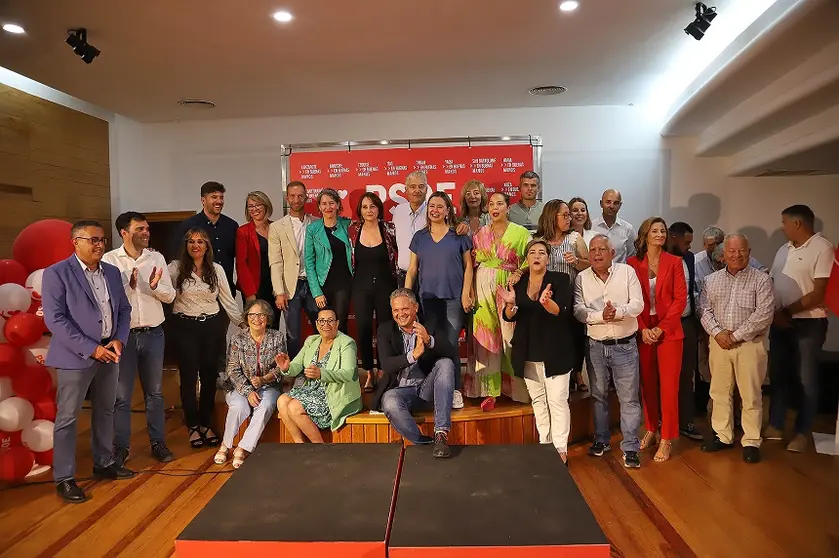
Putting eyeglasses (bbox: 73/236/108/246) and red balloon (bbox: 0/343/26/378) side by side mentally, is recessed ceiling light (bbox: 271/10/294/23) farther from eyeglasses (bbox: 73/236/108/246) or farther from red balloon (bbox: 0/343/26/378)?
red balloon (bbox: 0/343/26/378)

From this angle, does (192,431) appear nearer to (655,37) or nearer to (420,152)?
(420,152)

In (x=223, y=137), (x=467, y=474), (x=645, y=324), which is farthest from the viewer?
(x=223, y=137)

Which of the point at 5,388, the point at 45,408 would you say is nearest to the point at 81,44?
the point at 5,388

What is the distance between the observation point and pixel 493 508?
212 cm

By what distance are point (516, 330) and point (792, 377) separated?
86.3 inches

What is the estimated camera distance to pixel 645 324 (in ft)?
13.0

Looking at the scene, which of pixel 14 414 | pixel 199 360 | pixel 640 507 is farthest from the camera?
pixel 199 360

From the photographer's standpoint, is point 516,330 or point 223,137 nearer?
point 516,330

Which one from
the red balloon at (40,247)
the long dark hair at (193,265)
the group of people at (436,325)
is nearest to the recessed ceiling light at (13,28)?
the red balloon at (40,247)

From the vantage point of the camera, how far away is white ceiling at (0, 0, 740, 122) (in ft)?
11.9

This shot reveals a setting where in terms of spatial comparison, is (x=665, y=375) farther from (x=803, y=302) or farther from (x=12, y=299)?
(x=12, y=299)

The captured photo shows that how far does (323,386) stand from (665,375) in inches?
87.2

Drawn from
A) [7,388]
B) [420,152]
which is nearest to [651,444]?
[420,152]

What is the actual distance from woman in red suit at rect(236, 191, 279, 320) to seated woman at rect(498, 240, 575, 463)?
6.34 feet
